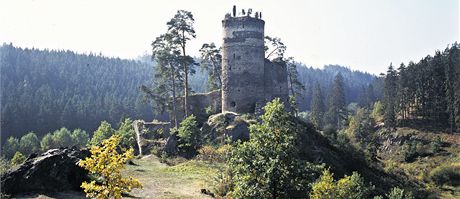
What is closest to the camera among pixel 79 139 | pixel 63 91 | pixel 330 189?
pixel 330 189

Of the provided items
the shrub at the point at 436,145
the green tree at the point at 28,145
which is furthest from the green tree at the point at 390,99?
the green tree at the point at 28,145

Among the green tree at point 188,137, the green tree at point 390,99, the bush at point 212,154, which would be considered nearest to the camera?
→ the bush at point 212,154

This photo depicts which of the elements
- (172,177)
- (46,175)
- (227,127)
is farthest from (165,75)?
(46,175)

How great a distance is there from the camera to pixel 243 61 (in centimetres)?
4084

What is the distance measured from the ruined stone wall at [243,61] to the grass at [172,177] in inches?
421

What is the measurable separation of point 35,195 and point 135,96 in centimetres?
12824

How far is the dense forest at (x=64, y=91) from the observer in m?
108

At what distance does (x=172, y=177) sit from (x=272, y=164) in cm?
1254

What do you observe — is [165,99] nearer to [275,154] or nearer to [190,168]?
[190,168]

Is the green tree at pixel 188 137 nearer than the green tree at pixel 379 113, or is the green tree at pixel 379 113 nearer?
the green tree at pixel 188 137

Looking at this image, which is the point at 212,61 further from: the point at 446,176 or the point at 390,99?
the point at 390,99

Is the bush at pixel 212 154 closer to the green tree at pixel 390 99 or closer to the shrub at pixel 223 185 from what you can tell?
the shrub at pixel 223 185

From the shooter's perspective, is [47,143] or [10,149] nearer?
[10,149]

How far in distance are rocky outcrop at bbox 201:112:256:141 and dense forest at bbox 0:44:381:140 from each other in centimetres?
4428
